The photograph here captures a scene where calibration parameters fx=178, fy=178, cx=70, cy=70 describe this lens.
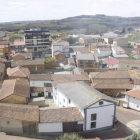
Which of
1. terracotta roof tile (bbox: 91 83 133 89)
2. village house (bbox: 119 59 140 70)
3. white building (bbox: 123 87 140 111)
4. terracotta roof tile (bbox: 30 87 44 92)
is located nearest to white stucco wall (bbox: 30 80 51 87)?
terracotta roof tile (bbox: 30 87 44 92)

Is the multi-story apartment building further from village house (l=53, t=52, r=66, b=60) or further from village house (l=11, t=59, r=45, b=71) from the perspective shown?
village house (l=11, t=59, r=45, b=71)

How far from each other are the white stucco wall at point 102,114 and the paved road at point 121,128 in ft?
3.17

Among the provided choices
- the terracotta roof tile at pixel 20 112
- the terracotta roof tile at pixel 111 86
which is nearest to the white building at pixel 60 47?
the terracotta roof tile at pixel 111 86

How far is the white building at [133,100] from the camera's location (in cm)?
2485

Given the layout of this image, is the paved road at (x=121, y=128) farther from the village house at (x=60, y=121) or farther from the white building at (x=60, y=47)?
the white building at (x=60, y=47)

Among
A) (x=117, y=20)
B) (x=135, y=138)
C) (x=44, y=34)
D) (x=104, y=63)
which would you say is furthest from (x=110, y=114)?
(x=117, y=20)

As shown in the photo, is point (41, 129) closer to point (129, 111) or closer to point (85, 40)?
point (129, 111)

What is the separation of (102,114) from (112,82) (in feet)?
47.5

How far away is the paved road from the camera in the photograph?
18.4 m

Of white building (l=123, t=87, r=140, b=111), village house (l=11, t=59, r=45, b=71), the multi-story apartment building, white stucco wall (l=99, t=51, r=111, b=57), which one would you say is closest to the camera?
white building (l=123, t=87, r=140, b=111)

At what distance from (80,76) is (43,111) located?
45.2 ft

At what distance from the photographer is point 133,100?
2538 cm

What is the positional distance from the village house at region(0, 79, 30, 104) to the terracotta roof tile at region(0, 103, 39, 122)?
14.8 ft

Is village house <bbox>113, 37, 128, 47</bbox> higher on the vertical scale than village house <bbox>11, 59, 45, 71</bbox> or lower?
higher
